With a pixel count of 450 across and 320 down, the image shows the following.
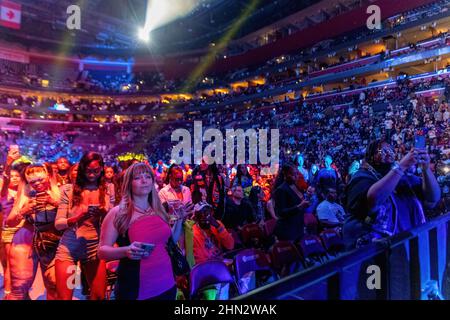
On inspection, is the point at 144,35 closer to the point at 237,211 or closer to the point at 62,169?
the point at 62,169

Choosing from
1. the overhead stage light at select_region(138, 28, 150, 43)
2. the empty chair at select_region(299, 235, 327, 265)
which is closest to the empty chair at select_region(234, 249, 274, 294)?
the empty chair at select_region(299, 235, 327, 265)

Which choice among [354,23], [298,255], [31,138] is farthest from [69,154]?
[298,255]

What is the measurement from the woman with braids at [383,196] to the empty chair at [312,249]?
113cm

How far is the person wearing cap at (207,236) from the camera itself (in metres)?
3.81

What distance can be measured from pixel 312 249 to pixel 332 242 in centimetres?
58

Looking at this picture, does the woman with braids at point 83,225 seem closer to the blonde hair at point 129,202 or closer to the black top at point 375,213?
the blonde hair at point 129,202

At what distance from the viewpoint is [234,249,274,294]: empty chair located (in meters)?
3.67

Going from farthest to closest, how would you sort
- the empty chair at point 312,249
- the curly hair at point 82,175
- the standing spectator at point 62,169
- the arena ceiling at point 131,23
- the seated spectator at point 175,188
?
1. the arena ceiling at point 131,23
2. the seated spectator at point 175,188
3. the standing spectator at point 62,169
4. the empty chair at point 312,249
5. the curly hair at point 82,175

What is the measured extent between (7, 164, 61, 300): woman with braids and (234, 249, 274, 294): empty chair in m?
1.93

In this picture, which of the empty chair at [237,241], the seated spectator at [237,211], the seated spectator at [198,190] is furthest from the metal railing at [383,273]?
the seated spectator at [198,190]

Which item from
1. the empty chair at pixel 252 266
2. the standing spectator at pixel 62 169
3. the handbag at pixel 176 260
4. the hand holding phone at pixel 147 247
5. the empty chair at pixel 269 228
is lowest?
the empty chair at pixel 252 266

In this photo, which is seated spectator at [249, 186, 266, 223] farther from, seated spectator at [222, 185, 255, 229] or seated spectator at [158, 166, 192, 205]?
seated spectator at [158, 166, 192, 205]

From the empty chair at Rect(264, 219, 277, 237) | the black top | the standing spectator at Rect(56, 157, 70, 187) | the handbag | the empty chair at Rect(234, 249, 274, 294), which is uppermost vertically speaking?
the standing spectator at Rect(56, 157, 70, 187)

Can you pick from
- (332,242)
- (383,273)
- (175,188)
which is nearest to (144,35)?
(175,188)
